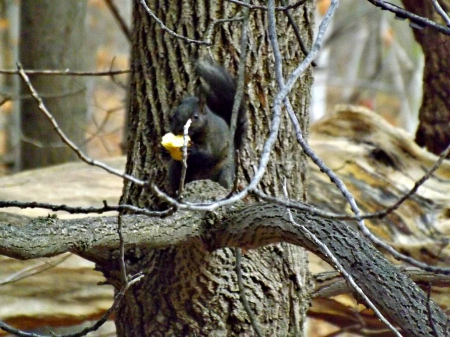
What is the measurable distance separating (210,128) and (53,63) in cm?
233

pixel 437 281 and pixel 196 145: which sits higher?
pixel 196 145

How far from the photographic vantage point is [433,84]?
438cm

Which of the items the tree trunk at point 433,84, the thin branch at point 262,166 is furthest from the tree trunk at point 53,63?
the thin branch at point 262,166

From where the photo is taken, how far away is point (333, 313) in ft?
13.4

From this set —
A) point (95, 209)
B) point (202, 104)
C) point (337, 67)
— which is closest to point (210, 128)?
point (202, 104)

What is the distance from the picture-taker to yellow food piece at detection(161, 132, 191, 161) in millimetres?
2773

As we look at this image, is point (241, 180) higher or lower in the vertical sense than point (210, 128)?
lower

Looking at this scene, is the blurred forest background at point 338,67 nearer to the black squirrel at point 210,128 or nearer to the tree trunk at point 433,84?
the black squirrel at point 210,128

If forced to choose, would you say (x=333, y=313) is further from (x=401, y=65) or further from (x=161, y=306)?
(x=401, y=65)

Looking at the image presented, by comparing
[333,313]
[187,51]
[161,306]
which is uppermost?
[187,51]

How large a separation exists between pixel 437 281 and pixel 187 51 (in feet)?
4.66

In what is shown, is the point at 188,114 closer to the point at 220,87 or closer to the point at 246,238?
the point at 220,87

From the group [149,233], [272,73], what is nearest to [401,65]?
[272,73]

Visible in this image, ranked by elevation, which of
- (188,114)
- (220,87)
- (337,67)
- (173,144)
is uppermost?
(337,67)
